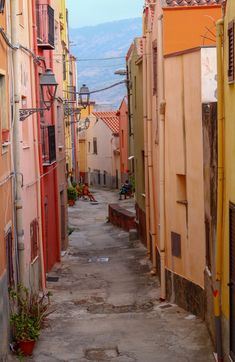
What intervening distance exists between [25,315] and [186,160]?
15.8 ft

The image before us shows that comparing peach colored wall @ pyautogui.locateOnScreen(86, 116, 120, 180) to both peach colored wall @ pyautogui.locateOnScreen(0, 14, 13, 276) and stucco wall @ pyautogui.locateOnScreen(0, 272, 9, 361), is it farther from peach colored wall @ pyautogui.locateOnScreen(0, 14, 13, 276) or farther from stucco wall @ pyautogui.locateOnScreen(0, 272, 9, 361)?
stucco wall @ pyautogui.locateOnScreen(0, 272, 9, 361)

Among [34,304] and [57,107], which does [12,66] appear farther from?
[57,107]

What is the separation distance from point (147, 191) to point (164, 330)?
9.20 m

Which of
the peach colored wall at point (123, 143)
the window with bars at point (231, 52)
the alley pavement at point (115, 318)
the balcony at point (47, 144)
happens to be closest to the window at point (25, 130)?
the balcony at point (47, 144)

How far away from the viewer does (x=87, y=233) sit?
3722cm

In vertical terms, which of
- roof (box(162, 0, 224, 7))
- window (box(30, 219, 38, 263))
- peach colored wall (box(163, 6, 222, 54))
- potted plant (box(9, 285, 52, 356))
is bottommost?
potted plant (box(9, 285, 52, 356))

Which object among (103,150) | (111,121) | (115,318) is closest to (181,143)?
(115,318)

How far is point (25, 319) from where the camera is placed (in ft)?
48.4

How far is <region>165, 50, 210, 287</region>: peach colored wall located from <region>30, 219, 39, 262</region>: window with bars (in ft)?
10.9

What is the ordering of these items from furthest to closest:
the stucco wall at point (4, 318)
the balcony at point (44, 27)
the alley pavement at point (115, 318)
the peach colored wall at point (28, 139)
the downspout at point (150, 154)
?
the downspout at point (150, 154) < the balcony at point (44, 27) < the peach colored wall at point (28, 139) < the alley pavement at point (115, 318) < the stucco wall at point (4, 318)

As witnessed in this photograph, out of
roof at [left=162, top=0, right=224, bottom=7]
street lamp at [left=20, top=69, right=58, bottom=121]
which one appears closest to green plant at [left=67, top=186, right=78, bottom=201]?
street lamp at [left=20, top=69, right=58, bottom=121]

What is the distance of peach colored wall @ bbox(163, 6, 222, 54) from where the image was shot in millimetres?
19094

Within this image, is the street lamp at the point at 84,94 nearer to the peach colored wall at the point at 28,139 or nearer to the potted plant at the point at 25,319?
the peach colored wall at the point at 28,139

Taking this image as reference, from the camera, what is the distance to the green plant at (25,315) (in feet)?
47.0
